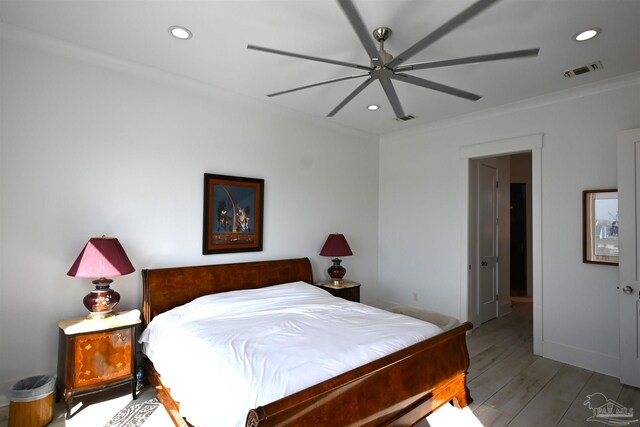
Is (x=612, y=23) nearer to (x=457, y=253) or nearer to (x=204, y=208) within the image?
(x=457, y=253)

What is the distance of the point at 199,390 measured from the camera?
1.85 metres

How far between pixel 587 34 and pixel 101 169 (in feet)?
13.0

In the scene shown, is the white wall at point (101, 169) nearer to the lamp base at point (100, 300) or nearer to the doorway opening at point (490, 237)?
the lamp base at point (100, 300)

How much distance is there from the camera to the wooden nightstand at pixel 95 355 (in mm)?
2322

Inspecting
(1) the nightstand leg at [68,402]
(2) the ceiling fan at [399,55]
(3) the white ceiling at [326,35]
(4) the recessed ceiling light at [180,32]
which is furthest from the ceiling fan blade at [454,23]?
(1) the nightstand leg at [68,402]

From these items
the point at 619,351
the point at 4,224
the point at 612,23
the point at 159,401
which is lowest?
the point at 159,401

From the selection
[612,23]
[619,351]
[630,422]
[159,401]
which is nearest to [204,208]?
[159,401]

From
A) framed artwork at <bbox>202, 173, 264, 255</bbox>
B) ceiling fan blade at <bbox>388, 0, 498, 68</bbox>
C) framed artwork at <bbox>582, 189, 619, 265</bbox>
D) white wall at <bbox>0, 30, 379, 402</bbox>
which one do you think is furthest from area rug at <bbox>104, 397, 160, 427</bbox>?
framed artwork at <bbox>582, 189, 619, 265</bbox>

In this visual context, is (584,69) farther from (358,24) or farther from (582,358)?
(582,358)

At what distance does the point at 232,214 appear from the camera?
3.58 m

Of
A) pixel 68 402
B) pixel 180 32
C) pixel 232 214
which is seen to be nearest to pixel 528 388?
pixel 232 214

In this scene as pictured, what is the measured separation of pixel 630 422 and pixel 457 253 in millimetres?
2195

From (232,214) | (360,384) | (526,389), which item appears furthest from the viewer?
(232,214)

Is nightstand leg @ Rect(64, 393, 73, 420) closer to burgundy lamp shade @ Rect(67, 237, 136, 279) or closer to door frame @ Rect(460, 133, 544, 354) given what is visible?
burgundy lamp shade @ Rect(67, 237, 136, 279)
